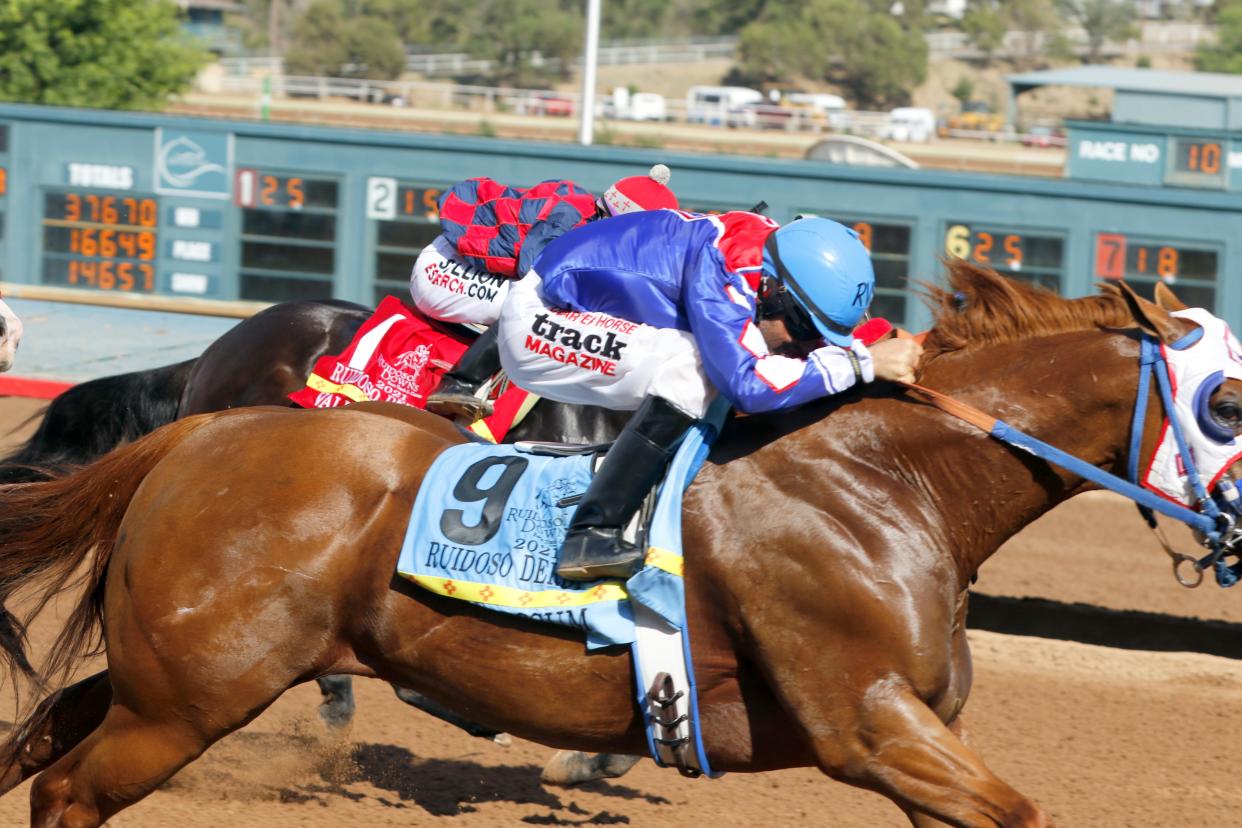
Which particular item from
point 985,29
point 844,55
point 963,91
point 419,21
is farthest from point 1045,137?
point 419,21

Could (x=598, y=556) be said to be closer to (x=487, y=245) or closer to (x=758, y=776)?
(x=487, y=245)

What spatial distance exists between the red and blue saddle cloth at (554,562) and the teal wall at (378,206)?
8772mm

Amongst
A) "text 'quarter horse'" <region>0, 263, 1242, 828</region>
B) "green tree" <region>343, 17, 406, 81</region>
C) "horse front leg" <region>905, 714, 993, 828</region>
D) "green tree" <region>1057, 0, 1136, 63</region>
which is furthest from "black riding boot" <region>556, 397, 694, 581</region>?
"green tree" <region>1057, 0, 1136, 63</region>

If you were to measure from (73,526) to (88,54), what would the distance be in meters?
20.0

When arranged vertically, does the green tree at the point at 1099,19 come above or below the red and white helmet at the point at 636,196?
above

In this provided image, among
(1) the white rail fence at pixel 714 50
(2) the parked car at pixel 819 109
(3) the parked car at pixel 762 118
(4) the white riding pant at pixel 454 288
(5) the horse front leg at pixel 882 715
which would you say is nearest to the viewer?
(5) the horse front leg at pixel 882 715

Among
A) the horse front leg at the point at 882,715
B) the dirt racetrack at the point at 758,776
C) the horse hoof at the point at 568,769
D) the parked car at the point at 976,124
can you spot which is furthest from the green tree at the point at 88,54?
the parked car at the point at 976,124

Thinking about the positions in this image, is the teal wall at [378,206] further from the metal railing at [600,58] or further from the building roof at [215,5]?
the building roof at [215,5]

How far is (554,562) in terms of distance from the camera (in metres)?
3.52

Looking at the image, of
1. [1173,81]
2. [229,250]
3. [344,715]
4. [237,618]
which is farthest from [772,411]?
[1173,81]

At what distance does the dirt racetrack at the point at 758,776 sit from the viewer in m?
4.98

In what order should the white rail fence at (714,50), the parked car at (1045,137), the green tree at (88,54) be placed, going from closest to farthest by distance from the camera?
the green tree at (88,54) → the parked car at (1045,137) → the white rail fence at (714,50)

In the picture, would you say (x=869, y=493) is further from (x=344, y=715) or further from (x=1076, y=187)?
(x=1076, y=187)

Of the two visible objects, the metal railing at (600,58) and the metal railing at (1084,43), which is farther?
the metal railing at (1084,43)
